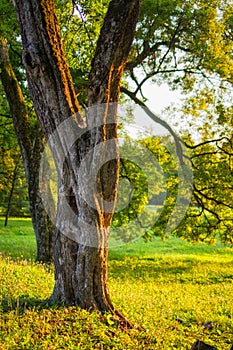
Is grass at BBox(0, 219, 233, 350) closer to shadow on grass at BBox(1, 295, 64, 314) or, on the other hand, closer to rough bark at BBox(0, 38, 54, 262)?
shadow on grass at BBox(1, 295, 64, 314)

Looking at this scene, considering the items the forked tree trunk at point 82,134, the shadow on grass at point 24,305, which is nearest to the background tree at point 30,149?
the shadow on grass at point 24,305

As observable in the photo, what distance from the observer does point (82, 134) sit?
7.24 metres

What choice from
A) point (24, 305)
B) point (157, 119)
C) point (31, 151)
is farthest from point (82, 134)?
point (157, 119)

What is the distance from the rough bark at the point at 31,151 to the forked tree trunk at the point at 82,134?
25.4 feet

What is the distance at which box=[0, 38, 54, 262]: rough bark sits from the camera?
14.9 meters

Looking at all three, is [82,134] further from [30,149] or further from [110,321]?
Result: [30,149]

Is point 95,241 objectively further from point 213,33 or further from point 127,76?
point 127,76

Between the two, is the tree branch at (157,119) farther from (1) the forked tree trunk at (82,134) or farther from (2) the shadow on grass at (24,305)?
(2) the shadow on grass at (24,305)

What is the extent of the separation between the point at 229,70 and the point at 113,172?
11712 millimetres

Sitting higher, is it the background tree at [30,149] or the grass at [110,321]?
the background tree at [30,149]

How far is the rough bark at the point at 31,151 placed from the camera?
14906 mm

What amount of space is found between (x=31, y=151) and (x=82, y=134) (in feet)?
27.1

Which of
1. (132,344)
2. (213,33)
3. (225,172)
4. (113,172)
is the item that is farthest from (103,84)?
(225,172)

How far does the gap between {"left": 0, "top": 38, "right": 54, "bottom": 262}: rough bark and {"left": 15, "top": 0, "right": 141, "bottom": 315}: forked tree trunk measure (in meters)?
7.75
